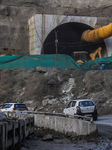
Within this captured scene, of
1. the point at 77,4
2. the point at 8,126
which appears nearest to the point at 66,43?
the point at 77,4

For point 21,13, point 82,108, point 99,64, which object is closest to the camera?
point 82,108

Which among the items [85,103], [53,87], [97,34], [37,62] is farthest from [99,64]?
[85,103]

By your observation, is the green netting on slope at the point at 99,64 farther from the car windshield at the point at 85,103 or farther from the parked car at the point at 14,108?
the car windshield at the point at 85,103

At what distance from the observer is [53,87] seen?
3234cm

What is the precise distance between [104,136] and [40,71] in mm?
20597

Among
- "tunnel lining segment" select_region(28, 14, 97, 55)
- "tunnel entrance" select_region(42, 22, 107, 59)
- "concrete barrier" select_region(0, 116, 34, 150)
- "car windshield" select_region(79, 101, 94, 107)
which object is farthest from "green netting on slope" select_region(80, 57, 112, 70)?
"concrete barrier" select_region(0, 116, 34, 150)

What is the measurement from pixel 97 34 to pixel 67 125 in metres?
29.5

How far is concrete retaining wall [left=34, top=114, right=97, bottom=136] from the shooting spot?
44.5 ft

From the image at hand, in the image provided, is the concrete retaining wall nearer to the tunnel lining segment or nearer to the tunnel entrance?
the tunnel lining segment

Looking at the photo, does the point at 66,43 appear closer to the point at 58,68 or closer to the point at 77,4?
the point at 77,4

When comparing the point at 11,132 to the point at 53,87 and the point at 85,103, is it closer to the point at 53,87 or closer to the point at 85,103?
the point at 85,103

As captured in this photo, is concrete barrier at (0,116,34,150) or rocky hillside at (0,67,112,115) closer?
concrete barrier at (0,116,34,150)

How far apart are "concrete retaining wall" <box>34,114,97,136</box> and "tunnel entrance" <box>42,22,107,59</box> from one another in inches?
1102

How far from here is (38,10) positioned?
48750mm
